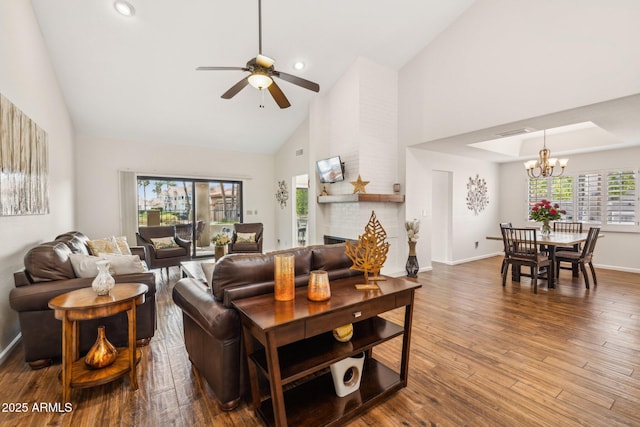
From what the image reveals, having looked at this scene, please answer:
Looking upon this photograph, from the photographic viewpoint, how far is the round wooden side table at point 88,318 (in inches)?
74.0

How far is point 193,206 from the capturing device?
280 inches

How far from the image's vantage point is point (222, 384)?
182 cm

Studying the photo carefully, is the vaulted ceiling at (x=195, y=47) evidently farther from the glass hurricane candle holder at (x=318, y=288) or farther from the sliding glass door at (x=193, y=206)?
the glass hurricane candle holder at (x=318, y=288)

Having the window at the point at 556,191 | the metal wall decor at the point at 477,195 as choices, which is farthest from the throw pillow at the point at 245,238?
the window at the point at 556,191

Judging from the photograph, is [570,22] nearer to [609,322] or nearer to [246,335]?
[609,322]

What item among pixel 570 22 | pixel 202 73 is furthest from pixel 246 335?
pixel 570 22

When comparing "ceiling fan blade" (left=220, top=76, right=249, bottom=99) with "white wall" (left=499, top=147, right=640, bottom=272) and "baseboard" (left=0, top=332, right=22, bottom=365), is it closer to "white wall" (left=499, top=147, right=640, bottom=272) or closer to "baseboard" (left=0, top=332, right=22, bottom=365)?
"baseboard" (left=0, top=332, right=22, bottom=365)

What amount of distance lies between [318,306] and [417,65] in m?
5.11

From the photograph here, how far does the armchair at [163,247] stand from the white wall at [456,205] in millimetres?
4344

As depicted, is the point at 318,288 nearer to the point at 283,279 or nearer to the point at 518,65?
the point at 283,279


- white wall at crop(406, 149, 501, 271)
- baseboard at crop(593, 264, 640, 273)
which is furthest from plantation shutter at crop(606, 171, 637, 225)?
white wall at crop(406, 149, 501, 271)

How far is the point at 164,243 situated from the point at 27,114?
281cm

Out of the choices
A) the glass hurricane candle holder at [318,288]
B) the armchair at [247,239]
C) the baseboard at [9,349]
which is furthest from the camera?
the armchair at [247,239]

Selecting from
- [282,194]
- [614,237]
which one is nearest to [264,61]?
[282,194]
